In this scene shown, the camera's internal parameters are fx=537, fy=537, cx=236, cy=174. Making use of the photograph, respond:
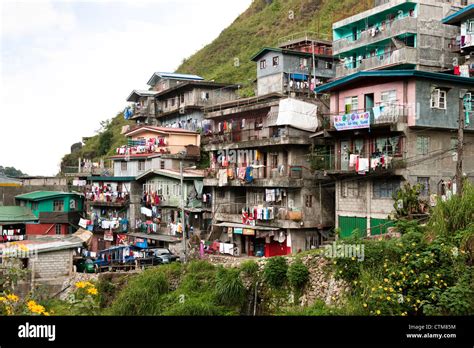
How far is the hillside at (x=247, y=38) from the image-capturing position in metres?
61.2

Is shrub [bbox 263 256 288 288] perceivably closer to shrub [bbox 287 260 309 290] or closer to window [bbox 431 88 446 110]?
shrub [bbox 287 260 309 290]

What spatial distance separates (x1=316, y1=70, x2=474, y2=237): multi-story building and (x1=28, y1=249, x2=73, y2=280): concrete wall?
52.6 ft

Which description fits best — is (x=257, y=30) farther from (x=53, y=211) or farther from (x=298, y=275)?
(x=298, y=275)

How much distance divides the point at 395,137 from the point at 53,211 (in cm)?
3208

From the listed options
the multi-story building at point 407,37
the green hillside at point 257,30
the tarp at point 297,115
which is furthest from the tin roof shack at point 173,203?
the green hillside at point 257,30

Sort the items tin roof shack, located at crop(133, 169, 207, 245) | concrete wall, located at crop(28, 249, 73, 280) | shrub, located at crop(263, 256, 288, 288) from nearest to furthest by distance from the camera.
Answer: shrub, located at crop(263, 256, 288, 288) → concrete wall, located at crop(28, 249, 73, 280) → tin roof shack, located at crop(133, 169, 207, 245)

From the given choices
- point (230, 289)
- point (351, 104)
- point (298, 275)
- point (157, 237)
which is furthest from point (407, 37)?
point (230, 289)

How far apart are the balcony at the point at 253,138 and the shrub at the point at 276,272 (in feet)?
42.6

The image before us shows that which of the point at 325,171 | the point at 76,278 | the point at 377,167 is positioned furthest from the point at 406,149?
the point at 76,278

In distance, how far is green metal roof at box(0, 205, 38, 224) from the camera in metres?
45.3

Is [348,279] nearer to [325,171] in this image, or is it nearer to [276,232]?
[325,171]

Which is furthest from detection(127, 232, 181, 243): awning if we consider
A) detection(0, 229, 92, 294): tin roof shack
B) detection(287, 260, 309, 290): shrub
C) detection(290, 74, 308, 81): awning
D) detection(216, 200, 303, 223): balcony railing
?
detection(287, 260, 309, 290): shrub

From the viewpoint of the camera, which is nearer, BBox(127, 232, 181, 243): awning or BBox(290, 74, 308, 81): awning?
BBox(127, 232, 181, 243): awning

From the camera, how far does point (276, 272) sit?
19.8 meters
